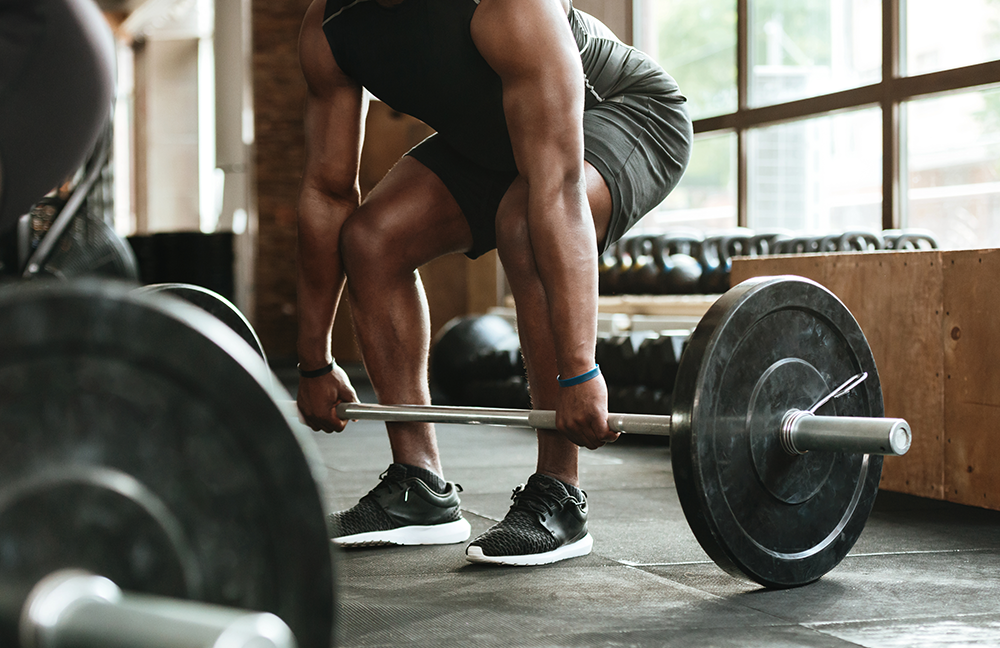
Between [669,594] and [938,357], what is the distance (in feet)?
3.46

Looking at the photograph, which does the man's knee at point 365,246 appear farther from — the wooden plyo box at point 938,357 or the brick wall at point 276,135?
the brick wall at point 276,135

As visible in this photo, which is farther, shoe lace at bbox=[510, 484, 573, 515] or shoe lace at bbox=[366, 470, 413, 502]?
shoe lace at bbox=[366, 470, 413, 502]

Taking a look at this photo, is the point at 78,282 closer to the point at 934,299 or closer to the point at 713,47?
the point at 934,299

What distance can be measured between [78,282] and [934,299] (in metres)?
1.95

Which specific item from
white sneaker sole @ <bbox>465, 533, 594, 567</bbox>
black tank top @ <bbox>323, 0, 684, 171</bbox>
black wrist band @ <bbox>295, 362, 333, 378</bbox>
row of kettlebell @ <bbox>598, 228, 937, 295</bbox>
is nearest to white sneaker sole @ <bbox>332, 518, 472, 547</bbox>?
white sneaker sole @ <bbox>465, 533, 594, 567</bbox>

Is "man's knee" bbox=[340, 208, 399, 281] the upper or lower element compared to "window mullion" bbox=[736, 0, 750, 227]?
lower

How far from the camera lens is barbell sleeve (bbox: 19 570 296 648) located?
1.86ft

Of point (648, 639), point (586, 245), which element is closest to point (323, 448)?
point (586, 245)

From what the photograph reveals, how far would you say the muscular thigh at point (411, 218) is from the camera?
5.84 ft

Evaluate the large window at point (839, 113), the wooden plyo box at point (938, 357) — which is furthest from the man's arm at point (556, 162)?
the large window at point (839, 113)

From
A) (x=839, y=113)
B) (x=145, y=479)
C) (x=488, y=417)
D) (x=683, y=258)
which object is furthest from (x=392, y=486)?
(x=839, y=113)

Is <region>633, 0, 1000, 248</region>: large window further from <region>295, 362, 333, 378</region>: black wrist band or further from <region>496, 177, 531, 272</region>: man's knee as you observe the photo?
<region>295, 362, 333, 378</region>: black wrist band

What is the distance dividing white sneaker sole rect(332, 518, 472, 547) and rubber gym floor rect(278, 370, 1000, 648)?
17 millimetres

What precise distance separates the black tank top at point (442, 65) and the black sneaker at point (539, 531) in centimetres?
55
